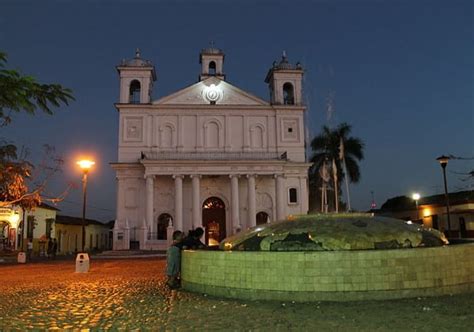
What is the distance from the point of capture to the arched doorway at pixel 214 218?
35.5 meters

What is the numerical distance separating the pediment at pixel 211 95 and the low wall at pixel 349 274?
30.5 metres

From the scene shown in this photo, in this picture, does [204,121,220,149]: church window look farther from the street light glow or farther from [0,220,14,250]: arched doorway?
the street light glow

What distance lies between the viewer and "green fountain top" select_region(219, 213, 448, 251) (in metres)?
8.19

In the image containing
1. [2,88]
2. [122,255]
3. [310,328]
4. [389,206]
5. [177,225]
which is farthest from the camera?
[389,206]

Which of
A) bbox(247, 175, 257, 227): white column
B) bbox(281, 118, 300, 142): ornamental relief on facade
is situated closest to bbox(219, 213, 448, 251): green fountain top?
bbox(247, 175, 257, 227): white column

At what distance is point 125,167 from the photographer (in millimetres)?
34656

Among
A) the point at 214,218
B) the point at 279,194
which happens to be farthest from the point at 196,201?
the point at 279,194

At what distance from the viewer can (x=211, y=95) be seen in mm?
37531

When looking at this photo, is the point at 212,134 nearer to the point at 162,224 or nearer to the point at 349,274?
the point at 162,224

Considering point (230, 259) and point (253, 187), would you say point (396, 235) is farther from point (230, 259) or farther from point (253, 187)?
point (253, 187)

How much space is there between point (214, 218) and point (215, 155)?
5.46 meters

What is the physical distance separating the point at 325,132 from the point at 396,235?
31979 mm

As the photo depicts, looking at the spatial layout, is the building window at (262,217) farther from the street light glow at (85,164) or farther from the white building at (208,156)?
the street light glow at (85,164)

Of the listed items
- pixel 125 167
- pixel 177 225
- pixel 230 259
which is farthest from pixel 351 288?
pixel 125 167
